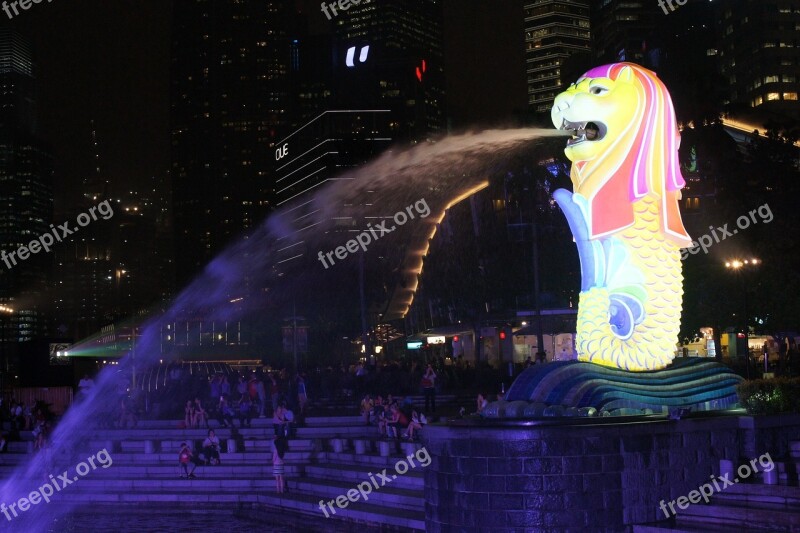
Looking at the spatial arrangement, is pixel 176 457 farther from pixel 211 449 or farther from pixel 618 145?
pixel 618 145

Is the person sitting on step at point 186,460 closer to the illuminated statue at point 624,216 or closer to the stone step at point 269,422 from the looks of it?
the stone step at point 269,422

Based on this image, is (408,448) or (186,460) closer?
(408,448)

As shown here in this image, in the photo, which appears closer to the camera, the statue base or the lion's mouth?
the statue base

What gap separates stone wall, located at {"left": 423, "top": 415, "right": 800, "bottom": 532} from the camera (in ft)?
52.1

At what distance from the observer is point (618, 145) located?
20.1m

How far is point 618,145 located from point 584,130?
753 mm

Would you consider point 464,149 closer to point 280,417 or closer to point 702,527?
point 280,417

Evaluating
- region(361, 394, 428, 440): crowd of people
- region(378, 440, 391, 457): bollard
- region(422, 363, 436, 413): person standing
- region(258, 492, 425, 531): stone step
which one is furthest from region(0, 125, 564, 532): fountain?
region(378, 440, 391, 457): bollard

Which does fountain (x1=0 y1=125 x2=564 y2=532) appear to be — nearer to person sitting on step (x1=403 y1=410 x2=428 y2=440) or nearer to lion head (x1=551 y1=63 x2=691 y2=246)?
lion head (x1=551 y1=63 x2=691 y2=246)

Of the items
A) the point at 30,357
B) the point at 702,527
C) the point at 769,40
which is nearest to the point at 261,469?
the point at 702,527

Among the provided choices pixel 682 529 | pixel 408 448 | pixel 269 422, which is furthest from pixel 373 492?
pixel 269 422

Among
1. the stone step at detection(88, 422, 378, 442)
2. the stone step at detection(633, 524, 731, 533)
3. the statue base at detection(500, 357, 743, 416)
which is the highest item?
the statue base at detection(500, 357, 743, 416)

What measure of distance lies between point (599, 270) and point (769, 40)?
116m

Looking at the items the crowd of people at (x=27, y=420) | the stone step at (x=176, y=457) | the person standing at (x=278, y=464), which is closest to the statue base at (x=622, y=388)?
the person standing at (x=278, y=464)
